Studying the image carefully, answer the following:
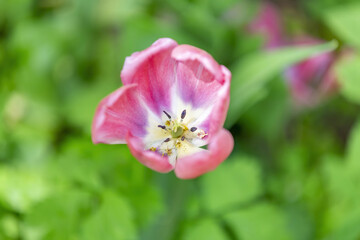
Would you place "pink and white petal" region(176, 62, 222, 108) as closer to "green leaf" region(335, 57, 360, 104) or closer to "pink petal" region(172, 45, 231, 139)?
"pink petal" region(172, 45, 231, 139)

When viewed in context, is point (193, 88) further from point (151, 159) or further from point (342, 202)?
point (342, 202)

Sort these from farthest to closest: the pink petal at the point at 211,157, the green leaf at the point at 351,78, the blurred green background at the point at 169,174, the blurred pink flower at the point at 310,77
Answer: the blurred pink flower at the point at 310,77, the green leaf at the point at 351,78, the blurred green background at the point at 169,174, the pink petal at the point at 211,157

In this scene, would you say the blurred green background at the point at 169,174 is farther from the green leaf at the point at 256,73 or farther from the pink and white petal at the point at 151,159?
the pink and white petal at the point at 151,159

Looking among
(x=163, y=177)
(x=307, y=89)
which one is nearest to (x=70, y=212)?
(x=163, y=177)

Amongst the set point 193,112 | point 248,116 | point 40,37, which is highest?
point 40,37

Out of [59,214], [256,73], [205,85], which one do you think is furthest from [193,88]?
[59,214]

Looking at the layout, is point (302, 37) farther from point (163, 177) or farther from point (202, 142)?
point (202, 142)

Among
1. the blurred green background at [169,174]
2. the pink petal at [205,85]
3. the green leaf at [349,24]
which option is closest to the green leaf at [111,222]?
the blurred green background at [169,174]
